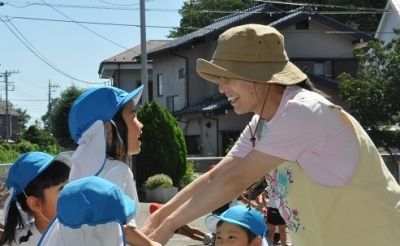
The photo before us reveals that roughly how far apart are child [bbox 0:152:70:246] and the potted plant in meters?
13.3

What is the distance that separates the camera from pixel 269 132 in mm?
2289

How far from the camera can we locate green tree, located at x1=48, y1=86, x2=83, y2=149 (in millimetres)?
40359

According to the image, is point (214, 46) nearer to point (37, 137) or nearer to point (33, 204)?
point (37, 137)

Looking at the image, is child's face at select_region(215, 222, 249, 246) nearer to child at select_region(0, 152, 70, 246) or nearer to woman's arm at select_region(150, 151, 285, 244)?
child at select_region(0, 152, 70, 246)

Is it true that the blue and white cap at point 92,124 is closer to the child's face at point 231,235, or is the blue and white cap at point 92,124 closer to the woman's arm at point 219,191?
the woman's arm at point 219,191

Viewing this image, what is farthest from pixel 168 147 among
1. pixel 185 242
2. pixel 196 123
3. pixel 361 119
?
pixel 196 123

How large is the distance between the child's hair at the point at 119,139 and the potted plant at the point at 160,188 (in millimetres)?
13627

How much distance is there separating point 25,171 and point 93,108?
0.62m

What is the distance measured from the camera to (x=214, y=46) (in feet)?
90.3

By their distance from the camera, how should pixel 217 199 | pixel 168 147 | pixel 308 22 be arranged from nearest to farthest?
pixel 217 199 < pixel 168 147 < pixel 308 22

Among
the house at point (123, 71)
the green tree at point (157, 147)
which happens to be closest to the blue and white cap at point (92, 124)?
the green tree at point (157, 147)

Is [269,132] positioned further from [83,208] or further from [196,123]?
[196,123]

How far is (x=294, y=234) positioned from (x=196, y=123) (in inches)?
1010

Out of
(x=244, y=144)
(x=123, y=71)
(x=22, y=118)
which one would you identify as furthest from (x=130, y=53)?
(x=22, y=118)
